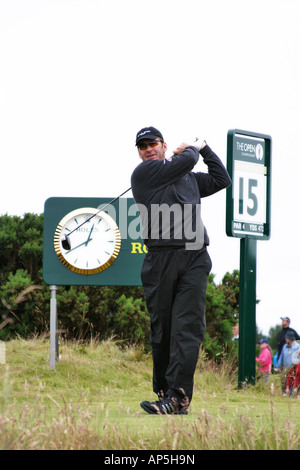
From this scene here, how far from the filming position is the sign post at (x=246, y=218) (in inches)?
343

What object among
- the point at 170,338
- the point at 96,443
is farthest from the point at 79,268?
the point at 96,443

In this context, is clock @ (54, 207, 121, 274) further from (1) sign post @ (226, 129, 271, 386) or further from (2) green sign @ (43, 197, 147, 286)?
(1) sign post @ (226, 129, 271, 386)

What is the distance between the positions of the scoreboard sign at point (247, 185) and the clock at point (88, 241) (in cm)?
203

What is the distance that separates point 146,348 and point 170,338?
8.67 m

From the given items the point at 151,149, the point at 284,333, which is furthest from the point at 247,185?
the point at 284,333

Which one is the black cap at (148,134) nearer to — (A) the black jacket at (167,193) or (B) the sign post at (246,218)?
(A) the black jacket at (167,193)

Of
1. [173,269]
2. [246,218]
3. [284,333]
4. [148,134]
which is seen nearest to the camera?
[173,269]

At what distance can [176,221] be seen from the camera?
16.2ft

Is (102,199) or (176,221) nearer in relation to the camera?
(176,221)

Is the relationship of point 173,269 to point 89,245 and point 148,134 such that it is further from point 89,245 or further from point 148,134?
point 89,245

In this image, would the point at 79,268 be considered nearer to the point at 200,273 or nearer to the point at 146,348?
the point at 146,348

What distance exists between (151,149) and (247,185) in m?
3.85

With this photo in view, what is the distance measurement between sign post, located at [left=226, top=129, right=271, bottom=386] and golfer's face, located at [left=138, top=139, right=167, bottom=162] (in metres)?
3.50

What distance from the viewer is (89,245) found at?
10141mm
